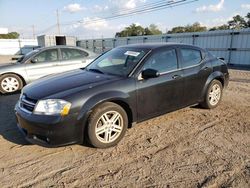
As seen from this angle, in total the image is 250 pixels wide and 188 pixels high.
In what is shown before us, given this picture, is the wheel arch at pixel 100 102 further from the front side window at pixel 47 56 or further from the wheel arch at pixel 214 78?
the front side window at pixel 47 56

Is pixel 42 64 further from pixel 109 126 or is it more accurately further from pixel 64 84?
pixel 109 126

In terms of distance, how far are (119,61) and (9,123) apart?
2.57 meters

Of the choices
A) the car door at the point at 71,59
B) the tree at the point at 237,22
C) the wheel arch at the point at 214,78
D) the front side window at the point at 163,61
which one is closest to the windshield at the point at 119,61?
the front side window at the point at 163,61

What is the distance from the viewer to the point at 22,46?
1809 inches

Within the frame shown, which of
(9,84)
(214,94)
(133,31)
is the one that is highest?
(133,31)

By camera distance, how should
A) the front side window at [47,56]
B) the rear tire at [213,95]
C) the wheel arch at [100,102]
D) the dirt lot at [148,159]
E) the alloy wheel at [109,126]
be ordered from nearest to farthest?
the dirt lot at [148,159] < the wheel arch at [100,102] < the alloy wheel at [109,126] < the rear tire at [213,95] < the front side window at [47,56]

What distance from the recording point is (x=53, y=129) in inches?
128

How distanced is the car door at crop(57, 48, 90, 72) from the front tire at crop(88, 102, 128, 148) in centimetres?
476

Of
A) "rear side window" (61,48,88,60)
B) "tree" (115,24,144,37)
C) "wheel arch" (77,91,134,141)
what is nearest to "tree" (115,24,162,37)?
"tree" (115,24,144,37)

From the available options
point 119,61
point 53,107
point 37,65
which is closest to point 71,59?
point 37,65

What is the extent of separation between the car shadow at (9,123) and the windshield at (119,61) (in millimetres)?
1797

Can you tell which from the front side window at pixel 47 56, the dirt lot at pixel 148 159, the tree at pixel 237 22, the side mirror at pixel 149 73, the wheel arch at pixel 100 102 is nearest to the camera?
the dirt lot at pixel 148 159

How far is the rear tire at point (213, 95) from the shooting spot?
530 centimetres

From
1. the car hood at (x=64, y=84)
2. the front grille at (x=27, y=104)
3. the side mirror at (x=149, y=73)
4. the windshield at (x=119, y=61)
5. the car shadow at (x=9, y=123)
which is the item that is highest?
the windshield at (x=119, y=61)
